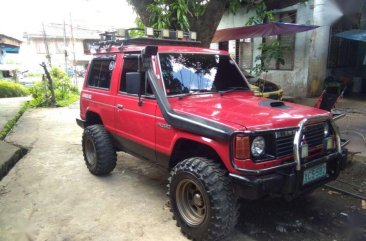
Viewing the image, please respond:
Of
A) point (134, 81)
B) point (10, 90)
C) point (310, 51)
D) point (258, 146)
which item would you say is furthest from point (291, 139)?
point (10, 90)

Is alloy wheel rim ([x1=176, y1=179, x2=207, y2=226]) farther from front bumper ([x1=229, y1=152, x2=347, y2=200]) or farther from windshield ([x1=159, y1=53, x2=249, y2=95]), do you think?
windshield ([x1=159, y1=53, x2=249, y2=95])

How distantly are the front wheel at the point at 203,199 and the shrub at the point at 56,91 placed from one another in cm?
1074

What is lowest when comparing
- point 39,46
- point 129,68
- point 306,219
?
point 306,219

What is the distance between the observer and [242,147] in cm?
282

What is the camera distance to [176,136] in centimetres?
347

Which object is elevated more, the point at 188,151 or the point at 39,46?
the point at 39,46

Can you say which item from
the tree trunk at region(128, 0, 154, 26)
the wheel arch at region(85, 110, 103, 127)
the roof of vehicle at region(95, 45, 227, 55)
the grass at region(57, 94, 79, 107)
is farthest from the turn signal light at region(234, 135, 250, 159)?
the grass at region(57, 94, 79, 107)

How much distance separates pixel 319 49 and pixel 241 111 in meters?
8.76

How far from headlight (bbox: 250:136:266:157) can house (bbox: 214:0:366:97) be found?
7.64 metres

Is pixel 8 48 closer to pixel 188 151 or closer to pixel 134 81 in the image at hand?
pixel 134 81

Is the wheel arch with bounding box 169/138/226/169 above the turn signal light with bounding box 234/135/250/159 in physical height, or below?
below

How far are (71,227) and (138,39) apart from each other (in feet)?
8.66

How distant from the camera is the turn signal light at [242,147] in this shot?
2.80 meters

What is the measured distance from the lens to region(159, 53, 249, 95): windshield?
3933 mm
